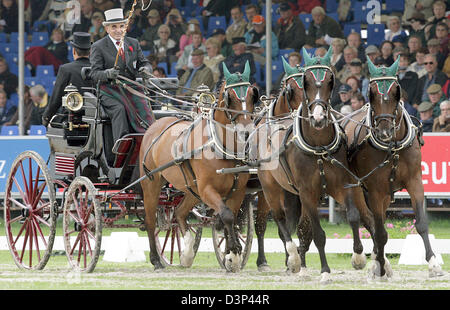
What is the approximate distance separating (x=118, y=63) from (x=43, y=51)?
30.0 feet

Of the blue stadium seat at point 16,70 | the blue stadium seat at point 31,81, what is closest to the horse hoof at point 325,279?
the blue stadium seat at point 31,81

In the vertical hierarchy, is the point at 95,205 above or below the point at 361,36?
below

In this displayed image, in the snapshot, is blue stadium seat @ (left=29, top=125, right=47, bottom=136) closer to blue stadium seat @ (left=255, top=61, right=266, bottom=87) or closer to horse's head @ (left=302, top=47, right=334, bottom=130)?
blue stadium seat @ (left=255, top=61, right=266, bottom=87)

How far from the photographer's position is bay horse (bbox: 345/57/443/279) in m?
9.14

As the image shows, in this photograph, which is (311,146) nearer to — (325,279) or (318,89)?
(318,89)

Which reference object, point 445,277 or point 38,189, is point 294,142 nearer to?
point 445,277

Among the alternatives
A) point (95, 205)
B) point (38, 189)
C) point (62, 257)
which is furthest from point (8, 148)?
point (95, 205)

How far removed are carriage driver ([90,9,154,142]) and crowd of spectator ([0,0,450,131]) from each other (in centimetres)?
379

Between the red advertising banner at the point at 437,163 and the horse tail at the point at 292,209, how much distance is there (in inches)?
157

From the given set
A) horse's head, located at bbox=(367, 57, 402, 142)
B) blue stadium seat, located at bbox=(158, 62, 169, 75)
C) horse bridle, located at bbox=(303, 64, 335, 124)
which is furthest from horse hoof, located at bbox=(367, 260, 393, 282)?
blue stadium seat, located at bbox=(158, 62, 169, 75)

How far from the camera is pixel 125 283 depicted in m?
9.57

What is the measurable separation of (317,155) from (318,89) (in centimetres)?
66

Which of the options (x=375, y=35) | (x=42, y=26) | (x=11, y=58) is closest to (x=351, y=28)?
(x=375, y=35)

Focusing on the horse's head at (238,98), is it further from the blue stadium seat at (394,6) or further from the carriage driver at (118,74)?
the blue stadium seat at (394,6)
